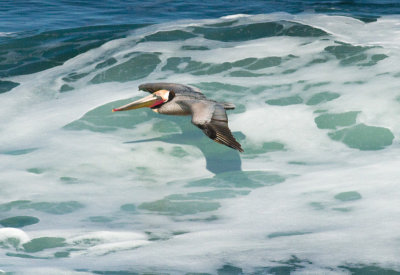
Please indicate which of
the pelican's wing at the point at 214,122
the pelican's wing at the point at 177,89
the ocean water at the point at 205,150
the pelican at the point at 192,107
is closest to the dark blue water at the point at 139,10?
the ocean water at the point at 205,150

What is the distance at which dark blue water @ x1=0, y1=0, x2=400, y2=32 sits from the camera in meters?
16.6

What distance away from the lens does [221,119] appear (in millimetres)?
8406

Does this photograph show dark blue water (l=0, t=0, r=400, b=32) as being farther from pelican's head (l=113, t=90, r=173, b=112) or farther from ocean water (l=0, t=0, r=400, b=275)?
pelican's head (l=113, t=90, r=173, b=112)

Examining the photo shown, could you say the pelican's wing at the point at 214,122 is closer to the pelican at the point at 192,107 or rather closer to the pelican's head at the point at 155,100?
the pelican at the point at 192,107

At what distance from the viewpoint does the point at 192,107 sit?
901cm

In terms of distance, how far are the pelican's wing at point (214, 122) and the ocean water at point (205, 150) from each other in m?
0.62

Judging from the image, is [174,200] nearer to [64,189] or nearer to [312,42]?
[64,189]

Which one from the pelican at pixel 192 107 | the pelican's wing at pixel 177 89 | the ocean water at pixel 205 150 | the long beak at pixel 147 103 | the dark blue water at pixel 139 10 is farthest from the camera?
the dark blue water at pixel 139 10

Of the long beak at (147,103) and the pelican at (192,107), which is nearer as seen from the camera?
the pelican at (192,107)

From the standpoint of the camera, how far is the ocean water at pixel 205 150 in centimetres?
627

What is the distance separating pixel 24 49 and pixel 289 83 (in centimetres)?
611

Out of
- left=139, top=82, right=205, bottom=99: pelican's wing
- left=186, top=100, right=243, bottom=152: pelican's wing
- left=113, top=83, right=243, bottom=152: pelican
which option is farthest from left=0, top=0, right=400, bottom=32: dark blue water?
left=186, top=100, right=243, bottom=152: pelican's wing

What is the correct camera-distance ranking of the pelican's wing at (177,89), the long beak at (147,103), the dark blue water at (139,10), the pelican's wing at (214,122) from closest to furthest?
1. the pelican's wing at (214,122)
2. the long beak at (147,103)
3. the pelican's wing at (177,89)
4. the dark blue water at (139,10)

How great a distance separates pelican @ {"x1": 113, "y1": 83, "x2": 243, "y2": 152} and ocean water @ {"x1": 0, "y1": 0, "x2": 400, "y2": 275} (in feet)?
1.42
